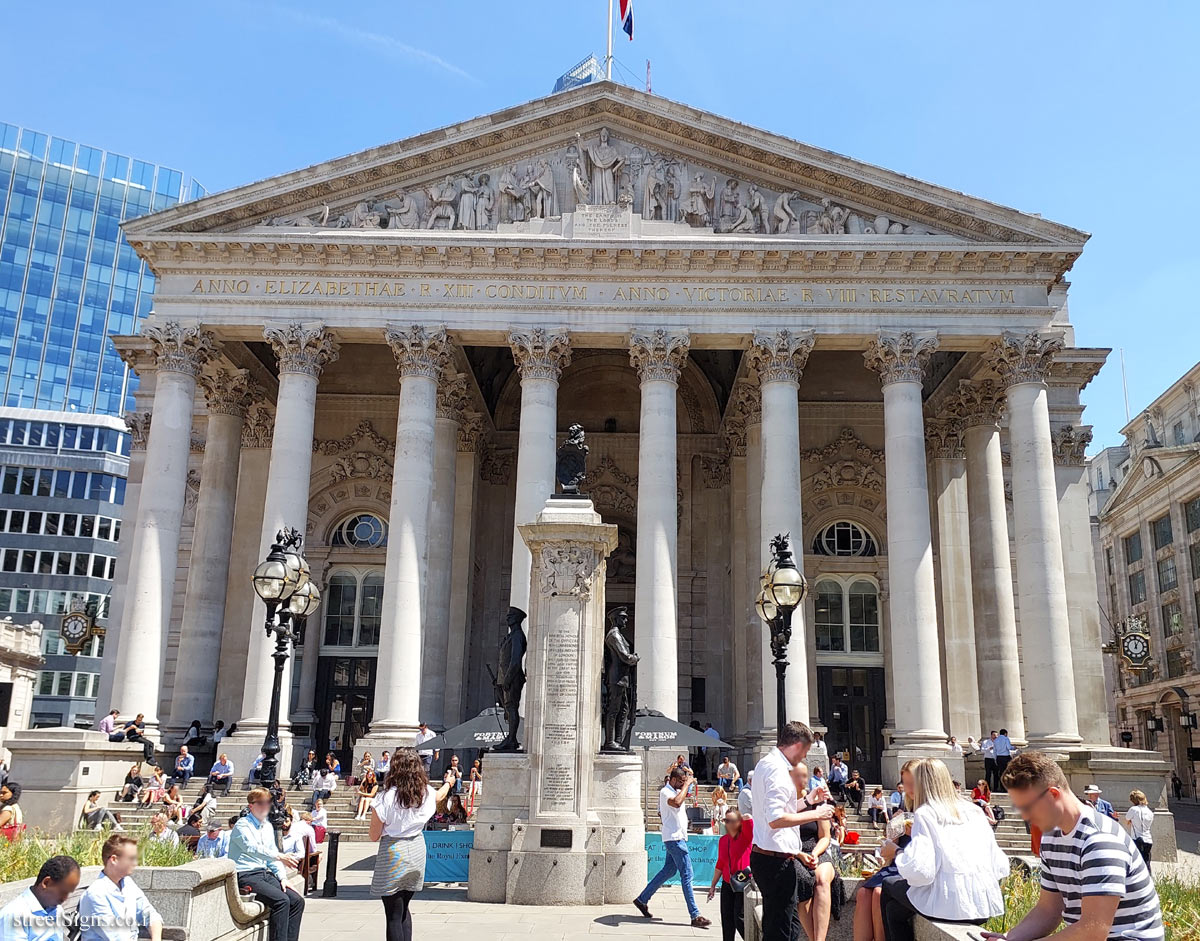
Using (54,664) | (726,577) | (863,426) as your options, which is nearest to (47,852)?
(726,577)

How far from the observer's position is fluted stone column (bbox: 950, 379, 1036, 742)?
33188mm

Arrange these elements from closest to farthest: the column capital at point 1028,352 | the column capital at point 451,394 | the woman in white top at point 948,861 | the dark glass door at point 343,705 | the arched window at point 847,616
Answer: the woman in white top at point 948,861
the column capital at point 1028,352
the column capital at point 451,394
the dark glass door at point 343,705
the arched window at point 847,616

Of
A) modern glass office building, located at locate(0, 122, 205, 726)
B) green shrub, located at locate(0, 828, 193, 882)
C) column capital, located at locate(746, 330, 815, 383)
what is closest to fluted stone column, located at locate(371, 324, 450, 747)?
column capital, located at locate(746, 330, 815, 383)

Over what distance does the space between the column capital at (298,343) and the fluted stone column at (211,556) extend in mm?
3988

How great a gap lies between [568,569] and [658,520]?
1455cm

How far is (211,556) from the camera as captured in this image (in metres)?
32.7

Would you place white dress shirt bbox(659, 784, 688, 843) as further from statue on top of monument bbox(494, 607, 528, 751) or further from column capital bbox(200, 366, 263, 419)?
column capital bbox(200, 366, 263, 419)

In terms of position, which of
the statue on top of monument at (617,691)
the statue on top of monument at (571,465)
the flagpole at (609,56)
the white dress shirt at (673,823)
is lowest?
the white dress shirt at (673,823)

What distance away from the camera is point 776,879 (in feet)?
27.9

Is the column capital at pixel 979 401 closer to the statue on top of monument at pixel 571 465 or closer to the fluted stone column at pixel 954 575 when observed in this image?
the fluted stone column at pixel 954 575

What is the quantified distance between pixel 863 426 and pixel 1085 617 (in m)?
10.1

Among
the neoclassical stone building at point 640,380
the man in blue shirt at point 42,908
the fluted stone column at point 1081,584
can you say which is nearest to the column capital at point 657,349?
the neoclassical stone building at point 640,380

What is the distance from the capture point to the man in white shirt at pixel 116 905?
7.52m

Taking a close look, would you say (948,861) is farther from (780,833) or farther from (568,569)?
(568,569)
